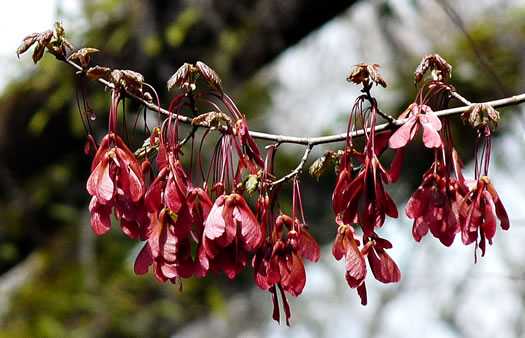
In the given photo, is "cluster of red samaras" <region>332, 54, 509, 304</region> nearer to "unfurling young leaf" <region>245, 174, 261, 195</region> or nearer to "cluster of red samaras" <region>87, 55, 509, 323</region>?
"cluster of red samaras" <region>87, 55, 509, 323</region>

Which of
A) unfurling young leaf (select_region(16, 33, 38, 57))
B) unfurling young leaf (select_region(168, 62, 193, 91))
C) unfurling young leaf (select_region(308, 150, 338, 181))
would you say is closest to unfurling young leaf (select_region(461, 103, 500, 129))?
unfurling young leaf (select_region(308, 150, 338, 181))

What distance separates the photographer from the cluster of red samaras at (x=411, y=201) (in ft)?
3.55

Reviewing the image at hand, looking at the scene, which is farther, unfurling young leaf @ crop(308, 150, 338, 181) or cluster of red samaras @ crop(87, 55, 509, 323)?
unfurling young leaf @ crop(308, 150, 338, 181)

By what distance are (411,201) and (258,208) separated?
248mm

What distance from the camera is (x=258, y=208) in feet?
3.68

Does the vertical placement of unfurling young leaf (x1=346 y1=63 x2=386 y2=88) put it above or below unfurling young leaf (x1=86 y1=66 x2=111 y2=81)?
above

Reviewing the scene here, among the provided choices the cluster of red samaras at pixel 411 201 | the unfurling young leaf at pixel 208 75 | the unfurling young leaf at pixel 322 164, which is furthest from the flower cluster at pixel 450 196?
the unfurling young leaf at pixel 208 75

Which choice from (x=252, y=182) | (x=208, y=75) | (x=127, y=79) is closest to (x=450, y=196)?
(x=252, y=182)

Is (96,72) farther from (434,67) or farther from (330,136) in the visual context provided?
(434,67)

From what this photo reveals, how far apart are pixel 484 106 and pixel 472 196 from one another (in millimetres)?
142

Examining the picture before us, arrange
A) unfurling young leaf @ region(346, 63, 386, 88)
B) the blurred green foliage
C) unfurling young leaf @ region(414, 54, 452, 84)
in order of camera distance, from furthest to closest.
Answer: the blurred green foliage < unfurling young leaf @ region(414, 54, 452, 84) < unfurling young leaf @ region(346, 63, 386, 88)

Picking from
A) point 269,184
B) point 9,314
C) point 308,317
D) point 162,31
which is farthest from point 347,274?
point 308,317

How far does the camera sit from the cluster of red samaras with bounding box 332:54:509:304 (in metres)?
1.08

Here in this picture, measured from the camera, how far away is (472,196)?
3.66 feet
